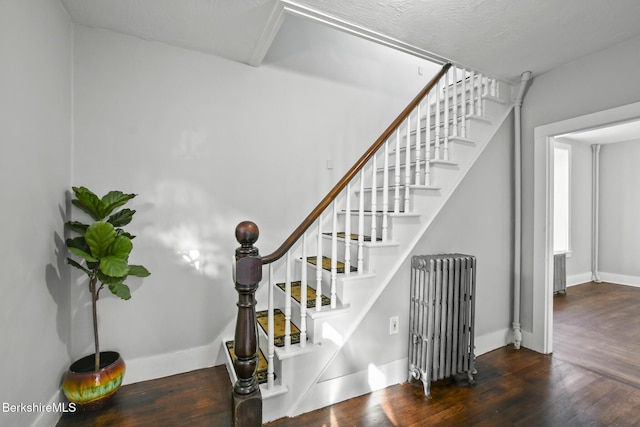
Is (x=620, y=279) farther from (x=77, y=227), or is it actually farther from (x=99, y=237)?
(x=77, y=227)

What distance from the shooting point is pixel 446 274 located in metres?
2.12

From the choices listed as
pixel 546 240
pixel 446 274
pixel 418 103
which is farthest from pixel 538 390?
pixel 418 103

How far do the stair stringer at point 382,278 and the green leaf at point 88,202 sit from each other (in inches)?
63.0

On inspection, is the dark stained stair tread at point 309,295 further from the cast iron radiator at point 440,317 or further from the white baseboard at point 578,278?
the white baseboard at point 578,278

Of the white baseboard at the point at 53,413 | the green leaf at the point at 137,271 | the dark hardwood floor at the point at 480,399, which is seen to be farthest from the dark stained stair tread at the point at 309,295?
the white baseboard at the point at 53,413

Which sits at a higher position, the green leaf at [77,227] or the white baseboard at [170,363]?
the green leaf at [77,227]

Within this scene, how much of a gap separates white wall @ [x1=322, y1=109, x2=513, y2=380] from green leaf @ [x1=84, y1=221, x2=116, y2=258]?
1757 mm

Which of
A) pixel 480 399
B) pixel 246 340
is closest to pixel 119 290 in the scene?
pixel 246 340

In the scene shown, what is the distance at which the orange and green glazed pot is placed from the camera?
173 centimetres

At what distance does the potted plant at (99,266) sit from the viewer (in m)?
1.71

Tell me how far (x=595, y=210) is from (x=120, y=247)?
7.28 meters

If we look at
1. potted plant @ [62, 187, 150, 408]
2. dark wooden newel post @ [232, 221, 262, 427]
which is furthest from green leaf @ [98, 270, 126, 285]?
dark wooden newel post @ [232, 221, 262, 427]

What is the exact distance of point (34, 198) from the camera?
1.53m

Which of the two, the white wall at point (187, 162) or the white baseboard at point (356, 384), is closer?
the white baseboard at point (356, 384)
